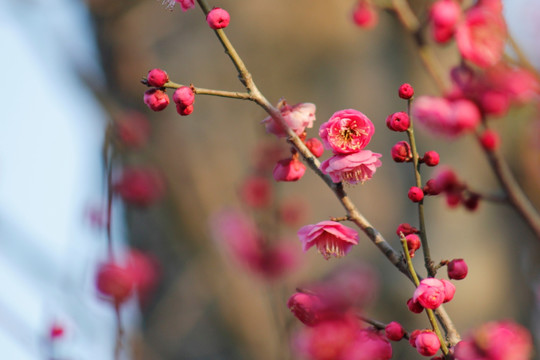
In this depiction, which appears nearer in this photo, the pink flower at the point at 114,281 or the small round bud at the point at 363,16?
the pink flower at the point at 114,281

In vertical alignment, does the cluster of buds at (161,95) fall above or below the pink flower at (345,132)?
above

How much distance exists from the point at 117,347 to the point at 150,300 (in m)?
1.20

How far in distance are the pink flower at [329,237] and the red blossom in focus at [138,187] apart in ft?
3.06

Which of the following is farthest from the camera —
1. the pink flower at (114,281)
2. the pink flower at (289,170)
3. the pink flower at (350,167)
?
the pink flower at (114,281)

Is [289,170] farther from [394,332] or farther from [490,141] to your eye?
[490,141]

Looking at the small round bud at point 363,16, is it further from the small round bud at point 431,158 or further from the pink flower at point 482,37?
the pink flower at point 482,37

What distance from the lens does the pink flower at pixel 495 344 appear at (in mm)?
506

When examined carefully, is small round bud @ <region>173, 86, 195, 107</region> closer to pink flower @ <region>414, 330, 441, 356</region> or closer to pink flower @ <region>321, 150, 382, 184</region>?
pink flower @ <region>321, 150, 382, 184</region>

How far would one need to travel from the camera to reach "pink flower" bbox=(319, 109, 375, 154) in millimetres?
722

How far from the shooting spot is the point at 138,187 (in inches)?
63.7

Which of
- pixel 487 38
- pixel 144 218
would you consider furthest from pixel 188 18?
pixel 487 38

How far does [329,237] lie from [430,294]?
0.59 ft

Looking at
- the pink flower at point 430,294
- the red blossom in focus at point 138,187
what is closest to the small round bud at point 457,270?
the pink flower at point 430,294

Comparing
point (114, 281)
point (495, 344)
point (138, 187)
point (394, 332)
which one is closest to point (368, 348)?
point (394, 332)
